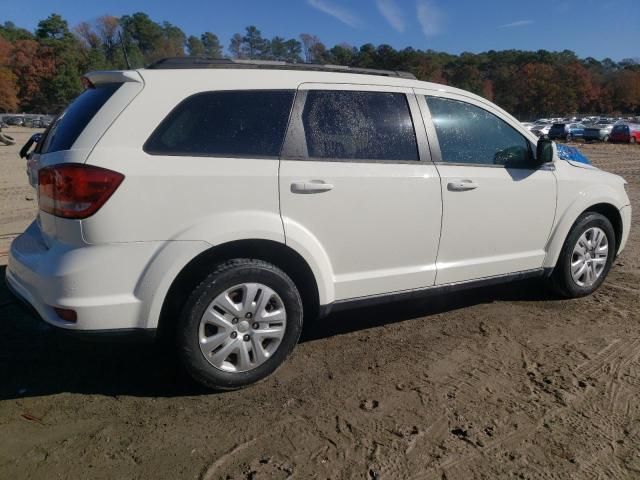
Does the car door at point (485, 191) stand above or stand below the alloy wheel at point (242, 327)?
above

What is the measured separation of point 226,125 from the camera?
318 centimetres

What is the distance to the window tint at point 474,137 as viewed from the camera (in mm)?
3941

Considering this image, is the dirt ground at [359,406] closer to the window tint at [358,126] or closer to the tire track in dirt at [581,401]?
the tire track in dirt at [581,401]

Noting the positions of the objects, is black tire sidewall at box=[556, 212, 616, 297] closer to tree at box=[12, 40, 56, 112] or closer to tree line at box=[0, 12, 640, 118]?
tree line at box=[0, 12, 640, 118]

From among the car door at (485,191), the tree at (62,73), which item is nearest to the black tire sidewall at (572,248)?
the car door at (485,191)

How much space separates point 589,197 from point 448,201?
159 cm

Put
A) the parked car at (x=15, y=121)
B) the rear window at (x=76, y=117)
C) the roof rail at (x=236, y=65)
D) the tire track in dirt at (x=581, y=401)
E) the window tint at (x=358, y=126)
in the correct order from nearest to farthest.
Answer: the tire track in dirt at (x=581, y=401), the rear window at (x=76, y=117), the roof rail at (x=236, y=65), the window tint at (x=358, y=126), the parked car at (x=15, y=121)

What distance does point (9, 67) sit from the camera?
9156 centimetres

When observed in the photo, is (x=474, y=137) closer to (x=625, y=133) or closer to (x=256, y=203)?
(x=256, y=203)

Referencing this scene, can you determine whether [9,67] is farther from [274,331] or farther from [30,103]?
[274,331]

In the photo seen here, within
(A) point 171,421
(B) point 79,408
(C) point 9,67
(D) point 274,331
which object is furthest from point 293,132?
(C) point 9,67

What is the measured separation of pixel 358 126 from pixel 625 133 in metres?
40.1

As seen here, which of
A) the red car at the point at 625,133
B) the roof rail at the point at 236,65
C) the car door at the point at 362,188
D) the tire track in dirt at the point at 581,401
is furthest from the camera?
the red car at the point at 625,133

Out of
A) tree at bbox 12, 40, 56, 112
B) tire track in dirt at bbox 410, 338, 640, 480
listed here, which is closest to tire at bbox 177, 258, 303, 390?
tire track in dirt at bbox 410, 338, 640, 480
